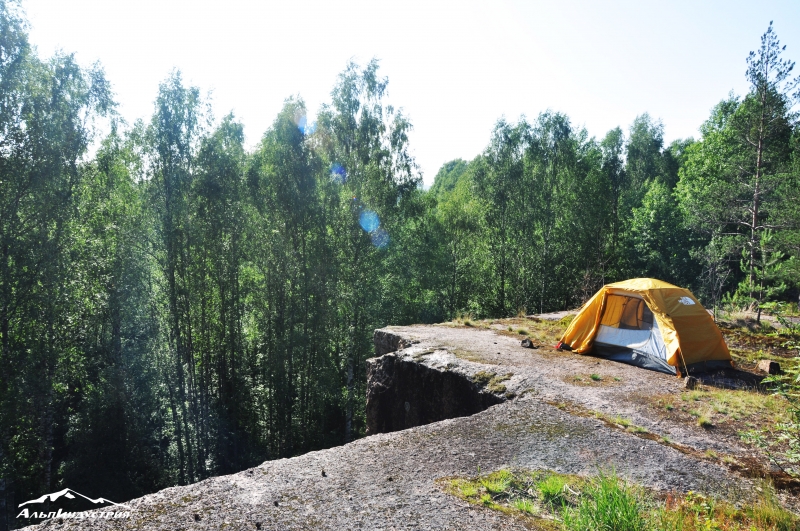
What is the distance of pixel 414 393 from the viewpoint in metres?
10.2

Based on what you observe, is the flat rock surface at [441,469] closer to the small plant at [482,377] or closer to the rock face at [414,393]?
the small plant at [482,377]

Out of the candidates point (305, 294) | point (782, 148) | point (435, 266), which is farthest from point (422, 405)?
point (782, 148)

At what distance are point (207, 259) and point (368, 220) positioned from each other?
6619 mm

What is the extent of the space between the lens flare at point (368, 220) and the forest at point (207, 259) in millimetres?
86

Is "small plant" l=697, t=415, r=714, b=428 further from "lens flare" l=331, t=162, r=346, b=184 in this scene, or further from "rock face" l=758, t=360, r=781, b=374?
"lens flare" l=331, t=162, r=346, b=184

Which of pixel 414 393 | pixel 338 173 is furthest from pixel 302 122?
pixel 414 393

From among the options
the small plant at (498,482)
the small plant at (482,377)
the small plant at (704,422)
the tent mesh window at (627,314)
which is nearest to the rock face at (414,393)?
the small plant at (482,377)

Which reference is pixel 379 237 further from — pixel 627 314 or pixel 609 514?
pixel 609 514

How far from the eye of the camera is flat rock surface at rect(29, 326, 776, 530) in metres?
4.13

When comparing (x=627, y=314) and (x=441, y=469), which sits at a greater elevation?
(x=627, y=314)

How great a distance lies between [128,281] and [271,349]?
595 centimetres

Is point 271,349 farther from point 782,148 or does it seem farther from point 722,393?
point 782,148

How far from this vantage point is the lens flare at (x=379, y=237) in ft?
67.3

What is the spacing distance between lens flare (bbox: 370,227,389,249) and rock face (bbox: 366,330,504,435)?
851 centimetres
